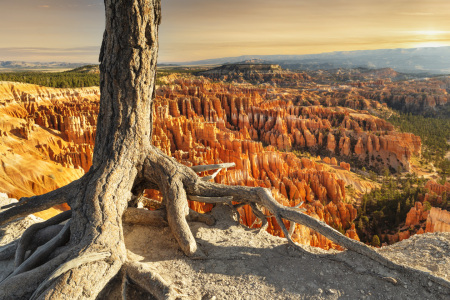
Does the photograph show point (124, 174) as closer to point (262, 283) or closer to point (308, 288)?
point (262, 283)

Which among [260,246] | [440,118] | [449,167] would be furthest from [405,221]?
[440,118]

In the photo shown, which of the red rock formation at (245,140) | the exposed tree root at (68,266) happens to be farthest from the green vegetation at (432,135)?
the exposed tree root at (68,266)

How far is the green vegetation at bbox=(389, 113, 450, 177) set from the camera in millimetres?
37628

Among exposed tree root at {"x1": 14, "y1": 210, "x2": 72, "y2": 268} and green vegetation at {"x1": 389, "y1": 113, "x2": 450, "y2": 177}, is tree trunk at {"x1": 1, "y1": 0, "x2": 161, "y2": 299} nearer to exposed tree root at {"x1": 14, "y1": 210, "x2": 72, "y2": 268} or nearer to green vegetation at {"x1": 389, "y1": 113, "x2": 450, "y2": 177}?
exposed tree root at {"x1": 14, "y1": 210, "x2": 72, "y2": 268}

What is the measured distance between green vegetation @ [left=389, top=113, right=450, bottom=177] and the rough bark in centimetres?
3677

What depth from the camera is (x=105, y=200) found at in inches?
158

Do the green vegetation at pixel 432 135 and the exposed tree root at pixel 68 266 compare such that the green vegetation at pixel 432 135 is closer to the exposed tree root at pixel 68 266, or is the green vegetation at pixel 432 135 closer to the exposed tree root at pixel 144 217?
the exposed tree root at pixel 144 217

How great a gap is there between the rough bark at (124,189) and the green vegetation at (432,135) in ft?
121

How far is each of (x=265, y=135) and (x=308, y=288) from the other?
132ft

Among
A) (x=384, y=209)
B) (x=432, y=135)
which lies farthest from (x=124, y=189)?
(x=432, y=135)

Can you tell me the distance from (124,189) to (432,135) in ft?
206

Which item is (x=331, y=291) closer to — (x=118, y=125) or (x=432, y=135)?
(x=118, y=125)

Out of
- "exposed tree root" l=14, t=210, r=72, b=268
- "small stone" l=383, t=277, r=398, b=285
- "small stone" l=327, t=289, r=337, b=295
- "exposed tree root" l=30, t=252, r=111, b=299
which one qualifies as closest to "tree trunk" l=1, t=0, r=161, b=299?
"exposed tree root" l=30, t=252, r=111, b=299

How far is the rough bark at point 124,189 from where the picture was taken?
10.5 ft
